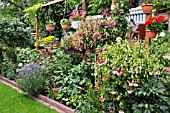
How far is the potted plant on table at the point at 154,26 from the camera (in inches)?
122

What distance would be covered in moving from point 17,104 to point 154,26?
2.70 metres

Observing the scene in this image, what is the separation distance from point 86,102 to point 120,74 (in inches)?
31.2

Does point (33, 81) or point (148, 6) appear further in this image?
point (33, 81)

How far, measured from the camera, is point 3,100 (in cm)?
364

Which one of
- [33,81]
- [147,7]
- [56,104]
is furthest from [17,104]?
[147,7]

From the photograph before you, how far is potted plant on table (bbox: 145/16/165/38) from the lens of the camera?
309cm

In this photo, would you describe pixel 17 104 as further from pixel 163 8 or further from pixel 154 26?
pixel 163 8

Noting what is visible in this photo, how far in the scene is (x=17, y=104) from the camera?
3.46 metres

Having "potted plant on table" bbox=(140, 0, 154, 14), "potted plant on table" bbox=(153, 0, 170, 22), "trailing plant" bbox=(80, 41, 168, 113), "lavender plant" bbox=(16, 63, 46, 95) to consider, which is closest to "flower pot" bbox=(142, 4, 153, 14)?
"potted plant on table" bbox=(140, 0, 154, 14)

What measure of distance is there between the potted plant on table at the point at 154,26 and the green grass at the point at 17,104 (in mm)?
2034

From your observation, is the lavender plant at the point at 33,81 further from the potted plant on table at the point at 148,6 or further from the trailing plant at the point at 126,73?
the potted plant on table at the point at 148,6

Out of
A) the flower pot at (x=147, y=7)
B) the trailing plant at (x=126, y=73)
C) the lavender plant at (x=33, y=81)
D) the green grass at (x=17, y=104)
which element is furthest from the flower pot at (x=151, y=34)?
the lavender plant at (x=33, y=81)

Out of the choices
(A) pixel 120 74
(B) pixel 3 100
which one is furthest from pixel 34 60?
(A) pixel 120 74

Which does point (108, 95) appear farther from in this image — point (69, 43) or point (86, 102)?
point (69, 43)
